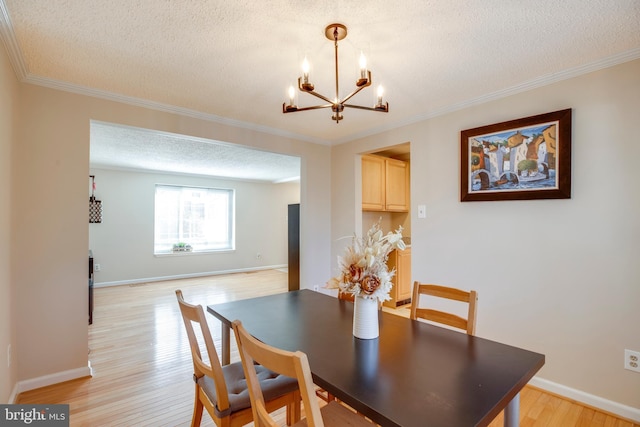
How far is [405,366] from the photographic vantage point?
113cm

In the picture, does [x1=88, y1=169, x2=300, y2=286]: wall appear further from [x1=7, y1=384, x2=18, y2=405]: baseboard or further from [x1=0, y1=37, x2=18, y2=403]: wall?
[x1=0, y1=37, x2=18, y2=403]: wall

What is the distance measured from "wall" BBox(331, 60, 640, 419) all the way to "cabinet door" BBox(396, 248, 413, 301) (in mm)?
1400

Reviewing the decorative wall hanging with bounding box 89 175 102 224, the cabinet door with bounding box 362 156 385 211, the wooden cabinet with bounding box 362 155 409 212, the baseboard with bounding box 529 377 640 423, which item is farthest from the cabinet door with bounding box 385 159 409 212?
the decorative wall hanging with bounding box 89 175 102 224

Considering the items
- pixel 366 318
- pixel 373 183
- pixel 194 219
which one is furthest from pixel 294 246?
pixel 366 318

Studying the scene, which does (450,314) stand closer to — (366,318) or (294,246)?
(366,318)

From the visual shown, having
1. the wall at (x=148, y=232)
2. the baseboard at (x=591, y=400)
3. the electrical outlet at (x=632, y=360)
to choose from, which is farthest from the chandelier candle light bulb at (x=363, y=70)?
the wall at (x=148, y=232)

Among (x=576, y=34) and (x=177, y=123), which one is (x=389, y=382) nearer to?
(x=576, y=34)

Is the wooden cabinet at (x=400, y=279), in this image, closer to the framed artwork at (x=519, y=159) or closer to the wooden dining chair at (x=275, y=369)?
the framed artwork at (x=519, y=159)

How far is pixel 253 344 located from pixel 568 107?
2.60m

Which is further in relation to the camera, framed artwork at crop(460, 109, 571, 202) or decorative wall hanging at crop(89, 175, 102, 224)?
decorative wall hanging at crop(89, 175, 102, 224)

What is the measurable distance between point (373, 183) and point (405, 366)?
10.6 feet

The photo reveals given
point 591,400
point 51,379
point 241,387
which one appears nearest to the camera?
point 241,387

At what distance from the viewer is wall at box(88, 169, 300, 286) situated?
577 cm

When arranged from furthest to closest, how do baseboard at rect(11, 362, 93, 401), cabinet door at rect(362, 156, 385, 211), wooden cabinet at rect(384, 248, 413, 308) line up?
wooden cabinet at rect(384, 248, 413, 308), cabinet door at rect(362, 156, 385, 211), baseboard at rect(11, 362, 93, 401)
